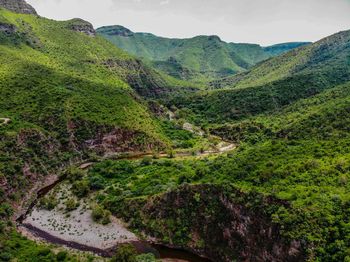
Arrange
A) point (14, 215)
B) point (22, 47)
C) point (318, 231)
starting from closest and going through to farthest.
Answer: point (318, 231), point (14, 215), point (22, 47)

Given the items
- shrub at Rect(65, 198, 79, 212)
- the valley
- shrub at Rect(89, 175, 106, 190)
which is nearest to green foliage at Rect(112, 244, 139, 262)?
the valley

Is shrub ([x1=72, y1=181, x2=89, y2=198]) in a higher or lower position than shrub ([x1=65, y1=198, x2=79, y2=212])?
higher

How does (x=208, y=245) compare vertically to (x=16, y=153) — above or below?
below

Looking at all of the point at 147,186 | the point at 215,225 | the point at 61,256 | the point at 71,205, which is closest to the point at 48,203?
the point at 71,205

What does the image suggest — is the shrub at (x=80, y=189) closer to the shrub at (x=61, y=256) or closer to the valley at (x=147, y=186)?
the valley at (x=147, y=186)

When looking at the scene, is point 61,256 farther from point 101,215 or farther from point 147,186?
point 147,186

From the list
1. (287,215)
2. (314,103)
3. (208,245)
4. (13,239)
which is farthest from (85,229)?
(314,103)

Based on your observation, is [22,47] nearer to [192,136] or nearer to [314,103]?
[192,136]

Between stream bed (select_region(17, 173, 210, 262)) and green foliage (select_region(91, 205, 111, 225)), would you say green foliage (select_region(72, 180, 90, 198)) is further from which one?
green foliage (select_region(91, 205, 111, 225))
